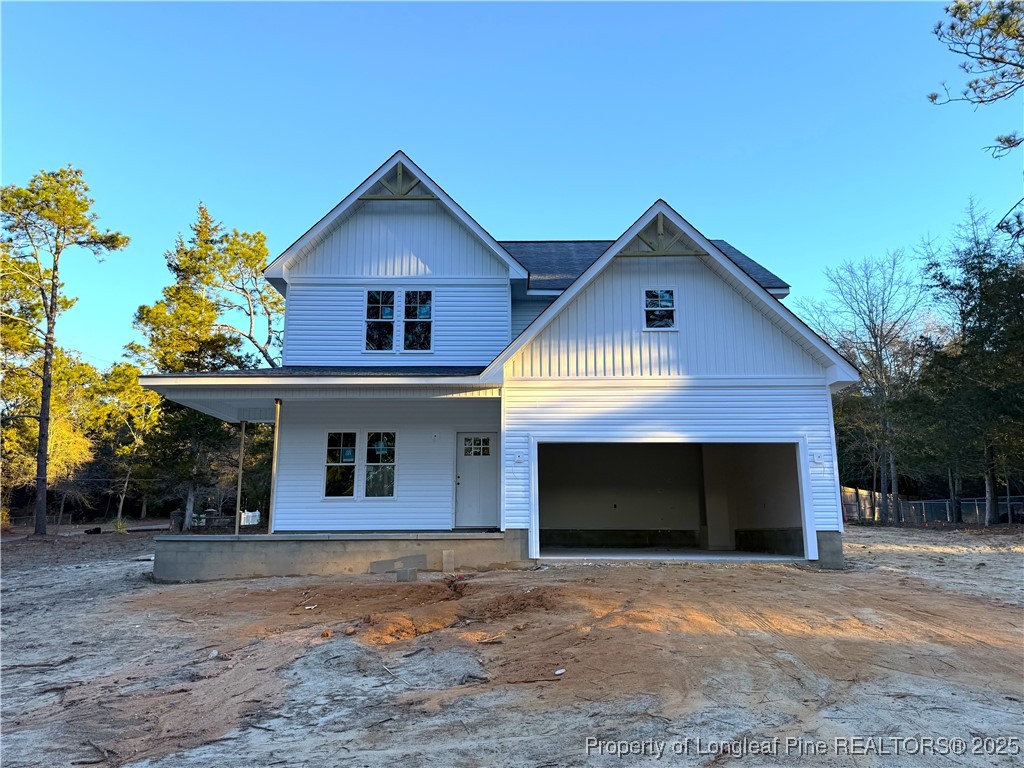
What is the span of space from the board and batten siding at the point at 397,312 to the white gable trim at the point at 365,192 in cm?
48

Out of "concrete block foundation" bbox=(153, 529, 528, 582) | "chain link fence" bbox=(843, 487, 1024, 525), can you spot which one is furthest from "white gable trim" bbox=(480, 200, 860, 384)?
"chain link fence" bbox=(843, 487, 1024, 525)

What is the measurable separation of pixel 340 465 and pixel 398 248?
4.91m

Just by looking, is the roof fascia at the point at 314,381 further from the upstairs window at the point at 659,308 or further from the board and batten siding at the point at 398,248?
the upstairs window at the point at 659,308

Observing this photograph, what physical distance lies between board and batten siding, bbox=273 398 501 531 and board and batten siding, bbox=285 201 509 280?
9.85 ft

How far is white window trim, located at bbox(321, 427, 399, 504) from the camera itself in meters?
12.9

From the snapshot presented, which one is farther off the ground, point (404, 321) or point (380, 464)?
point (404, 321)

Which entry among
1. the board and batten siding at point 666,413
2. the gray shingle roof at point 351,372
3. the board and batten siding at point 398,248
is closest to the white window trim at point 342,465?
the gray shingle roof at point 351,372

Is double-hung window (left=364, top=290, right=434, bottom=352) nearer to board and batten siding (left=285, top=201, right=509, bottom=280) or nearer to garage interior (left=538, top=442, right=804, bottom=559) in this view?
board and batten siding (left=285, top=201, right=509, bottom=280)

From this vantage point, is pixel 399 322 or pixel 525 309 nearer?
pixel 399 322

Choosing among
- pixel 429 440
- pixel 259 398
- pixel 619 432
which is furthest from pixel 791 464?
pixel 259 398

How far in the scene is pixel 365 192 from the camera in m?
13.8

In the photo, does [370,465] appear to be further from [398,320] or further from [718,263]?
[718,263]

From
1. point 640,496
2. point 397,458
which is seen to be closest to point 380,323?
point 397,458

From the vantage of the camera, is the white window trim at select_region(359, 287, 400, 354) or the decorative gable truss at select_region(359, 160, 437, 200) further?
the decorative gable truss at select_region(359, 160, 437, 200)
